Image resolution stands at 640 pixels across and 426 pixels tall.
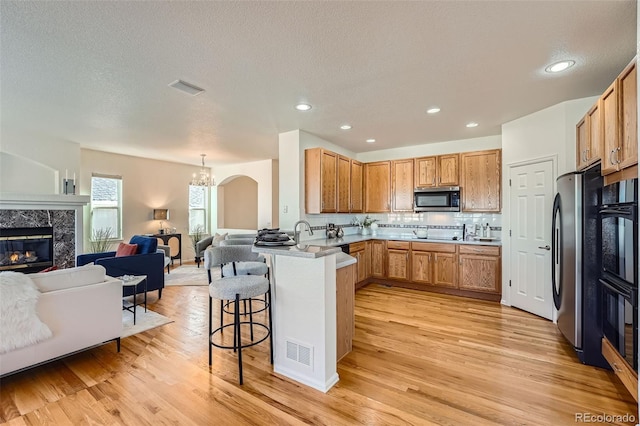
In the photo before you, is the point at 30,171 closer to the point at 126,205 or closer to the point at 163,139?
the point at 126,205

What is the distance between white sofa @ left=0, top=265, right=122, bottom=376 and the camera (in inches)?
90.6

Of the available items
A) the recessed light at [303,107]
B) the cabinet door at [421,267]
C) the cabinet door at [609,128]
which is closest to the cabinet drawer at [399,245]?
the cabinet door at [421,267]

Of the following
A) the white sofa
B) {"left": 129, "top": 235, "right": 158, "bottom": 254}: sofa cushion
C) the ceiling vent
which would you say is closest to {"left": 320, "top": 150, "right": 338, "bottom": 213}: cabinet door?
the ceiling vent

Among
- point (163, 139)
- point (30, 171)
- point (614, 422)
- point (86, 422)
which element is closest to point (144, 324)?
point (86, 422)

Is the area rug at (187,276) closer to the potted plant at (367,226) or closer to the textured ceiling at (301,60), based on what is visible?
the textured ceiling at (301,60)

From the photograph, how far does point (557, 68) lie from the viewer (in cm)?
256

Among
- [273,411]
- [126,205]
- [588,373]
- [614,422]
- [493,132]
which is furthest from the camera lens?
[126,205]

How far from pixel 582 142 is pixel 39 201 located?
7.50 metres

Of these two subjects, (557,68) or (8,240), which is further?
(8,240)

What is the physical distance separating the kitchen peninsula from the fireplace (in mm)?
4816

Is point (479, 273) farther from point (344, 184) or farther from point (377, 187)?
point (344, 184)

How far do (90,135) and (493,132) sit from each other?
21.1ft

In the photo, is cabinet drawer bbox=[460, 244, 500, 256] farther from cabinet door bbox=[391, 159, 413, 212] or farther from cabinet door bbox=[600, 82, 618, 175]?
cabinet door bbox=[600, 82, 618, 175]

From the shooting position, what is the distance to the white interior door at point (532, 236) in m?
3.54
